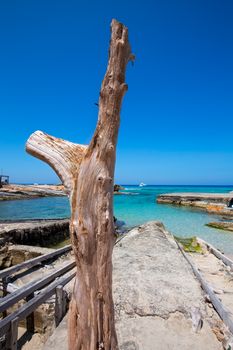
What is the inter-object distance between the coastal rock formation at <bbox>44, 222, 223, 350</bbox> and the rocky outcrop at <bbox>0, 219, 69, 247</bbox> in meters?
7.03

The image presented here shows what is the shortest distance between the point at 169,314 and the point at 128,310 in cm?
92

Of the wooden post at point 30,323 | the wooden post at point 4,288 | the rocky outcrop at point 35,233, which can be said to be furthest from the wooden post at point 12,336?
the rocky outcrop at point 35,233

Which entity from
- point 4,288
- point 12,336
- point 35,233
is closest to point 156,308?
point 12,336

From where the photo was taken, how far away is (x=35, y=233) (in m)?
15.3

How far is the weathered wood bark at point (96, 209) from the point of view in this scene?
2.57 meters

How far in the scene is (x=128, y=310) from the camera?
5945 mm

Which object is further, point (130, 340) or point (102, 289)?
point (130, 340)

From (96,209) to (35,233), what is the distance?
1382 centimetres

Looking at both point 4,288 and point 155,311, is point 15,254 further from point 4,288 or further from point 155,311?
point 155,311

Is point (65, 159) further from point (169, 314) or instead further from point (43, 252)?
point (43, 252)

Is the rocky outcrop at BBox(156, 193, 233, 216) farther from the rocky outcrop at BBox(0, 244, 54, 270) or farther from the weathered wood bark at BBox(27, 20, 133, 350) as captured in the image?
the weathered wood bark at BBox(27, 20, 133, 350)

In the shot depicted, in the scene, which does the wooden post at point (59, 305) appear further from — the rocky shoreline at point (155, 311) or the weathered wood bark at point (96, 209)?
the weathered wood bark at point (96, 209)

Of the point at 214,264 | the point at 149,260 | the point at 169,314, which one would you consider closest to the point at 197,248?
the point at 214,264

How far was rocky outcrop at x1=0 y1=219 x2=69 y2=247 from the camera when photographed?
13764 millimetres
